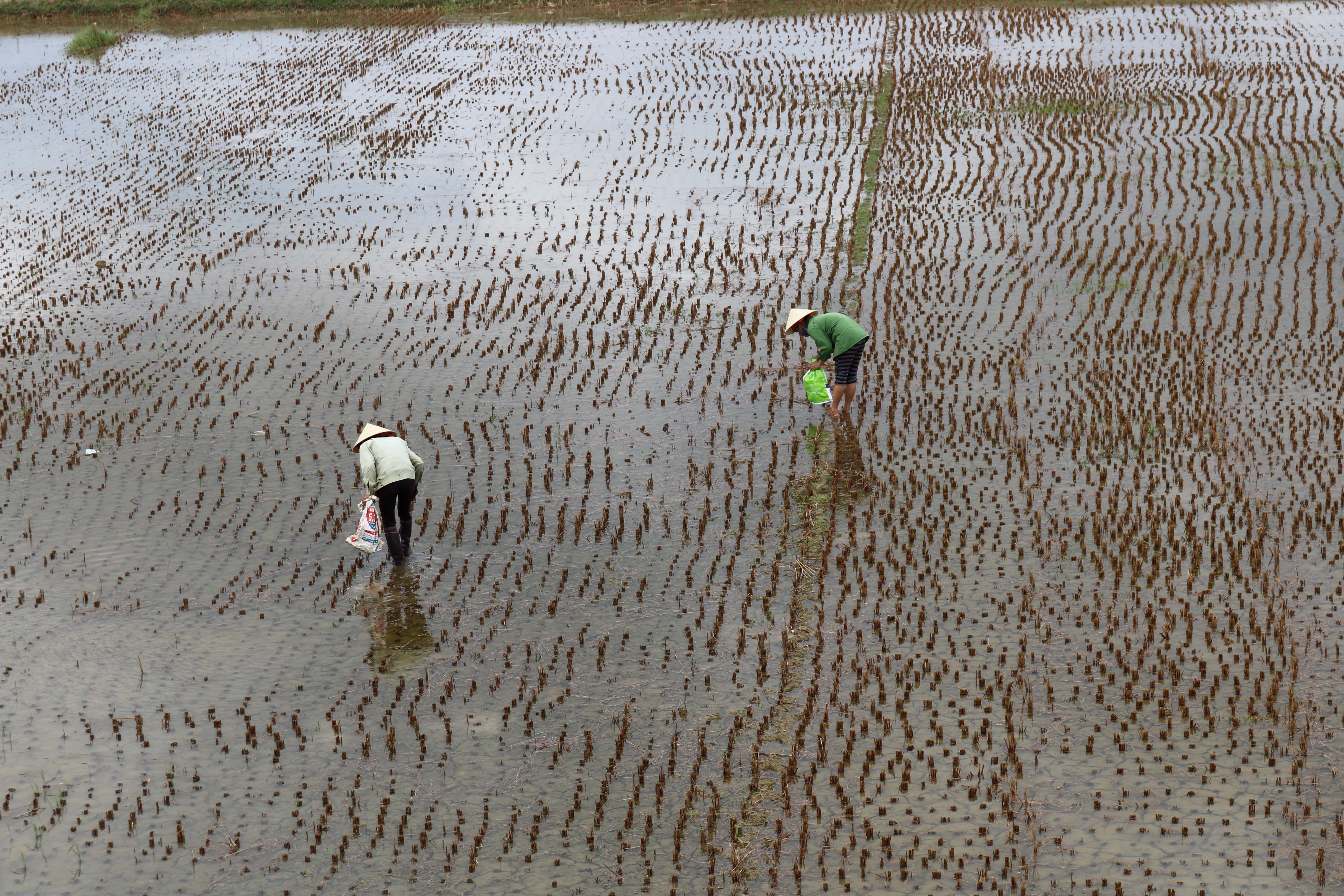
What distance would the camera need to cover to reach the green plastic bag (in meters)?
9.60

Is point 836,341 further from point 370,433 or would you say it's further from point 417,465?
point 370,433

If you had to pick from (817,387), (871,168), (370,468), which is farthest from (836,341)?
(871,168)

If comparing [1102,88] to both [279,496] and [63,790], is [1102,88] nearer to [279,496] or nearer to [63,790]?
[279,496]

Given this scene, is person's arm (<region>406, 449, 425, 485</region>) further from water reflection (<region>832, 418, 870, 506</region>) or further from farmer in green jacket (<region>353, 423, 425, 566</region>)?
water reflection (<region>832, 418, 870, 506</region>)

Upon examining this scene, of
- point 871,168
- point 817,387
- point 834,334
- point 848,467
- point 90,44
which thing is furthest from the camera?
point 90,44

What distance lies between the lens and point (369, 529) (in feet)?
26.1

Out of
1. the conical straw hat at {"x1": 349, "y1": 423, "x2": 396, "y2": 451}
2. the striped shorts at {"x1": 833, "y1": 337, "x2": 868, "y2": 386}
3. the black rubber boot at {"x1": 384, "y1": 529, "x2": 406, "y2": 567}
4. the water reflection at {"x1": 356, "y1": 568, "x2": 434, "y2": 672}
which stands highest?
the striped shorts at {"x1": 833, "y1": 337, "x2": 868, "y2": 386}

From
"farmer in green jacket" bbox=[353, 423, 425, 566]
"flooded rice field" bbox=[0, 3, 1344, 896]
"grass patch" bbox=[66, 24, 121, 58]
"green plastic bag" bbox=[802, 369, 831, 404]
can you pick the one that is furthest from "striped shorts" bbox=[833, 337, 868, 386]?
"grass patch" bbox=[66, 24, 121, 58]

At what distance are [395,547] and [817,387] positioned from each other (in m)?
3.33

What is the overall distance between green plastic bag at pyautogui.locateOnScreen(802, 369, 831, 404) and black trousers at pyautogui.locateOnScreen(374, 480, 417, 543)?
311cm

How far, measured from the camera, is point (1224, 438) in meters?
9.23

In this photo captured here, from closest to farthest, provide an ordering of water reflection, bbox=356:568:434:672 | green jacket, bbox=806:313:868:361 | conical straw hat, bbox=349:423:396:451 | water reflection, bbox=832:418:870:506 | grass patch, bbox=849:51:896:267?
water reflection, bbox=356:568:434:672 → conical straw hat, bbox=349:423:396:451 → water reflection, bbox=832:418:870:506 → green jacket, bbox=806:313:868:361 → grass patch, bbox=849:51:896:267

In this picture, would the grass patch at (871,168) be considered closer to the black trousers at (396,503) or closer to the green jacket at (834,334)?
the green jacket at (834,334)

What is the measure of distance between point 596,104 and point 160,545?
1317 centimetres
